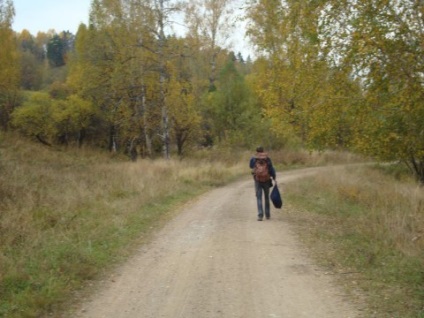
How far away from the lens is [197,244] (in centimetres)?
867

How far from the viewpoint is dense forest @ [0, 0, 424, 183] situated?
9289 millimetres

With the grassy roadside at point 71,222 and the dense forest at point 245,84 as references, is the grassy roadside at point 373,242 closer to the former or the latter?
the dense forest at point 245,84

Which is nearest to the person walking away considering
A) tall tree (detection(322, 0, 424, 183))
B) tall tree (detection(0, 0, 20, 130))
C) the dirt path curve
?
the dirt path curve

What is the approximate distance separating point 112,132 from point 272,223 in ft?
86.9

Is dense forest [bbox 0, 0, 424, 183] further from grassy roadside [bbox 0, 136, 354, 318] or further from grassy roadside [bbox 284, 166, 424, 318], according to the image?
grassy roadside [bbox 0, 136, 354, 318]

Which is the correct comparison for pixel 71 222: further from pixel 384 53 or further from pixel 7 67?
pixel 7 67

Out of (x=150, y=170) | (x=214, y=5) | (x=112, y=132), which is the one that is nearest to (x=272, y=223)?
(x=150, y=170)

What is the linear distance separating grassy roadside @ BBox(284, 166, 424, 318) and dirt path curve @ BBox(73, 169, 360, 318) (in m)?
0.39

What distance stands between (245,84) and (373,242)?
2872cm

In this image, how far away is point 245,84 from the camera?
35.9 metres

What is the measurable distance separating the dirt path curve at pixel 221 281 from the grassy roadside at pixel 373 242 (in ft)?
1.28

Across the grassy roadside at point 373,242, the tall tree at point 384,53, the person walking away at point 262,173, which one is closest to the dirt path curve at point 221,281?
the grassy roadside at point 373,242

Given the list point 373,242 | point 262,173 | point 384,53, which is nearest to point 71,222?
point 262,173

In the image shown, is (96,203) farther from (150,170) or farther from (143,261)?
(150,170)
